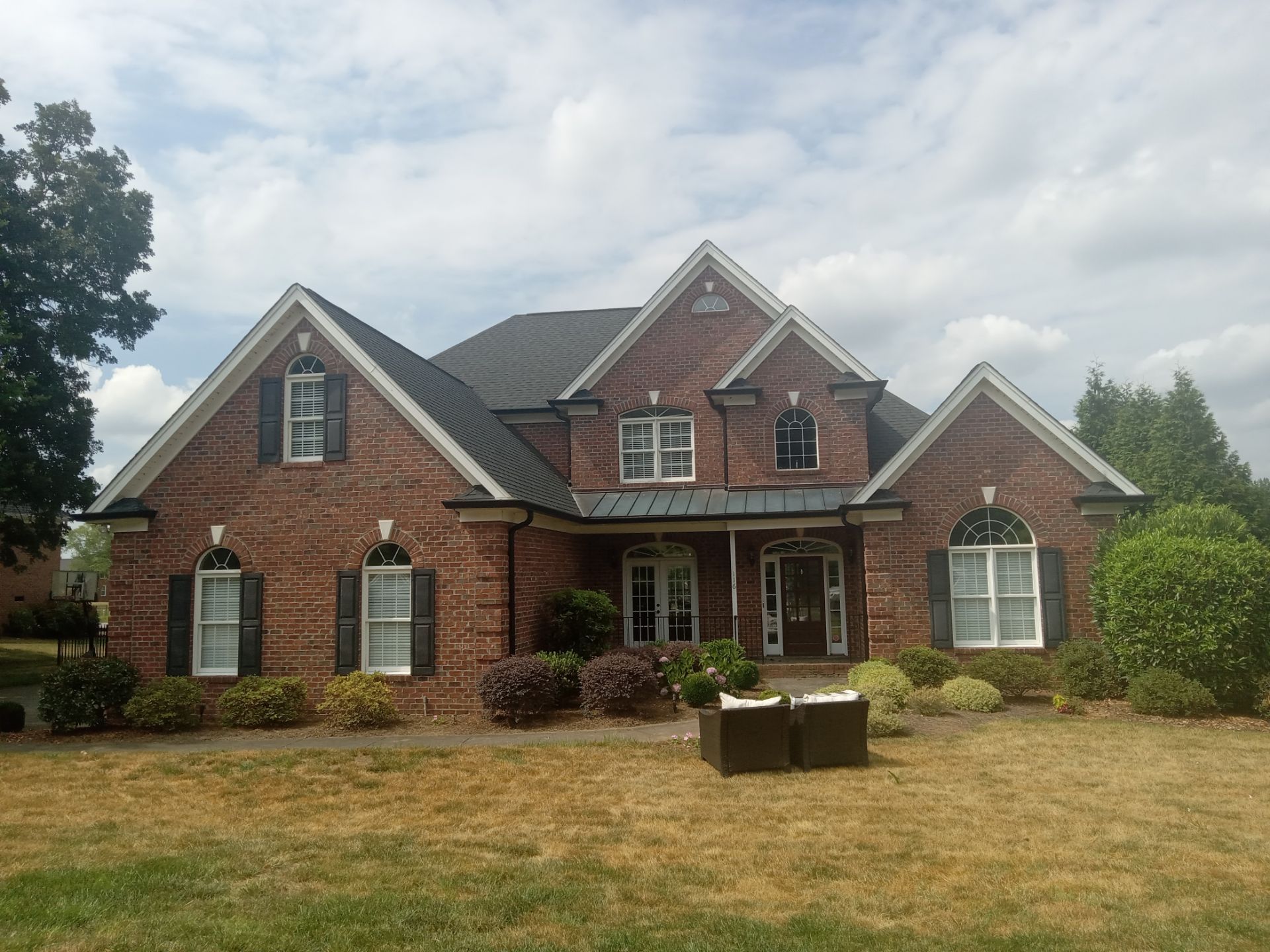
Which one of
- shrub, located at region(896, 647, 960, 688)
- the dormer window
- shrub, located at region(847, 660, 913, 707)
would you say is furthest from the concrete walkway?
the dormer window

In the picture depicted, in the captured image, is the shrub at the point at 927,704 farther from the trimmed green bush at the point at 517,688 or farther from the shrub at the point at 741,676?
the trimmed green bush at the point at 517,688

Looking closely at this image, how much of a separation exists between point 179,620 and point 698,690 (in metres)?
9.11

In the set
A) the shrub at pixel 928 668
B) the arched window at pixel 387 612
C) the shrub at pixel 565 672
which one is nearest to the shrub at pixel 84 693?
the arched window at pixel 387 612

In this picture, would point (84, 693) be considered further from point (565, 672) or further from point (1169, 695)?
point (1169, 695)

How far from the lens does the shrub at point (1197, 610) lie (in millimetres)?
12578

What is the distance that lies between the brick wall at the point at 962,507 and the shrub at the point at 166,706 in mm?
11743

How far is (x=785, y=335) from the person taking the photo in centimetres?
1962

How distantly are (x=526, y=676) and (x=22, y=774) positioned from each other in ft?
21.4

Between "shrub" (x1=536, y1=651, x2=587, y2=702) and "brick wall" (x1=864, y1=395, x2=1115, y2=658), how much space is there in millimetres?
5509

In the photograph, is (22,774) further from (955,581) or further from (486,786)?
(955,581)

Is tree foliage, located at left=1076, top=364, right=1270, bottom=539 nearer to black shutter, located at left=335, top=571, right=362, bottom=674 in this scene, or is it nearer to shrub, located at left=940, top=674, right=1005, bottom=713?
shrub, located at left=940, top=674, right=1005, bottom=713

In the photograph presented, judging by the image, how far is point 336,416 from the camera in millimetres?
14828

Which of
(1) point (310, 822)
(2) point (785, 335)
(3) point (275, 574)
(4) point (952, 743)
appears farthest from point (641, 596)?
(1) point (310, 822)

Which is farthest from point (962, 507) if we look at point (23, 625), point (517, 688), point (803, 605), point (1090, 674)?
point (23, 625)
